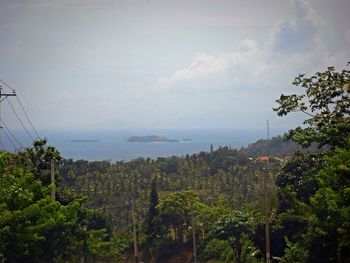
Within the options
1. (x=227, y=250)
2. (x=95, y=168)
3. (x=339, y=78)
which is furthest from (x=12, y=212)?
(x=95, y=168)

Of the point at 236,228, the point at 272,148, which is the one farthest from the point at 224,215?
Answer: the point at 272,148

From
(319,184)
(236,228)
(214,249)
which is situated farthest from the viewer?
(214,249)

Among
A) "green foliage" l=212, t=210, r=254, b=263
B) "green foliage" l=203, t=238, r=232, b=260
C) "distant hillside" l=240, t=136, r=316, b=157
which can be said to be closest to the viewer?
"green foliage" l=212, t=210, r=254, b=263

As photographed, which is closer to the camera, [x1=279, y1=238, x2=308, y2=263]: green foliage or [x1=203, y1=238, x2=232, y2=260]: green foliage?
[x1=279, y1=238, x2=308, y2=263]: green foliage

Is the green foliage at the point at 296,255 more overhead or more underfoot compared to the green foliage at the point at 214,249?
more overhead

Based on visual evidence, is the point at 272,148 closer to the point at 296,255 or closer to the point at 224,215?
the point at 224,215

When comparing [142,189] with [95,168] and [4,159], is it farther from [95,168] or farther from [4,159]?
[4,159]

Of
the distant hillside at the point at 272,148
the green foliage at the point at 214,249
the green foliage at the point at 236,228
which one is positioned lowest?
the green foliage at the point at 214,249

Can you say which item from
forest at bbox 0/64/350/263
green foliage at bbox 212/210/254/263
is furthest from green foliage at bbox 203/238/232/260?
green foliage at bbox 212/210/254/263

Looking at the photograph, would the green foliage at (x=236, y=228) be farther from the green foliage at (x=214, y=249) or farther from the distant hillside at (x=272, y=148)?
the distant hillside at (x=272, y=148)

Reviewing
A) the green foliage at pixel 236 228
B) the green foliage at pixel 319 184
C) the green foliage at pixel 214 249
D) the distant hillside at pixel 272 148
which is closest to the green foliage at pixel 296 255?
the green foliage at pixel 319 184

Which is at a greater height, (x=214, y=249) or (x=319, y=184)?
(x=319, y=184)

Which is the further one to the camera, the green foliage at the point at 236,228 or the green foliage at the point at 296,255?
the green foliage at the point at 236,228

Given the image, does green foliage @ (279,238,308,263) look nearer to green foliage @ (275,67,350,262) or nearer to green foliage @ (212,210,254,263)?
green foliage @ (275,67,350,262)
